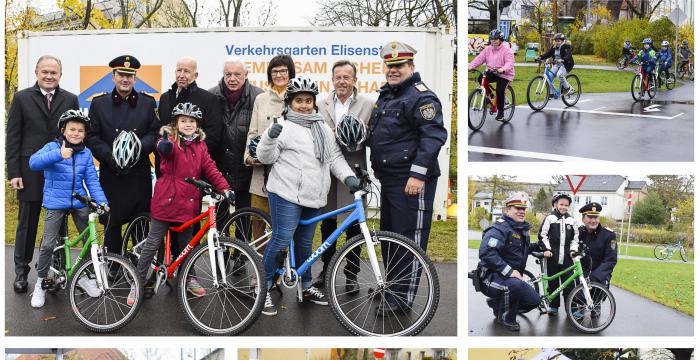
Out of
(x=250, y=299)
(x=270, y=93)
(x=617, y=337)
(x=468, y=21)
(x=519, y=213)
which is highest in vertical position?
(x=468, y=21)

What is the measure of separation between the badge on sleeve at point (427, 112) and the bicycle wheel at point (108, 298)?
6.96ft

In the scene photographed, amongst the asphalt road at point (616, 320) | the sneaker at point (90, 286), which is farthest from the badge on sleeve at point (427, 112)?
the sneaker at point (90, 286)

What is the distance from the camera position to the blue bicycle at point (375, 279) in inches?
175

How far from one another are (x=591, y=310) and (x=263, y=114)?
8.93ft

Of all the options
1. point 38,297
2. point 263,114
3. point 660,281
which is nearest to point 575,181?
point 660,281

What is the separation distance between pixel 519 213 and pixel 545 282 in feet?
1.77

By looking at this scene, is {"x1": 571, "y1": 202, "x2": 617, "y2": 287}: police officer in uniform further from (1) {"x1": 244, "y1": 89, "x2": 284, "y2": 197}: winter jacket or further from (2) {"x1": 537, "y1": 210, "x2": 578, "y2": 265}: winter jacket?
(1) {"x1": 244, "y1": 89, "x2": 284, "y2": 197}: winter jacket

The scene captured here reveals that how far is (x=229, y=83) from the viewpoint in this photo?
5.41 metres

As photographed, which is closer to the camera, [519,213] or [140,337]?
[140,337]

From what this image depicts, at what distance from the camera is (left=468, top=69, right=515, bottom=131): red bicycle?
5566 millimetres

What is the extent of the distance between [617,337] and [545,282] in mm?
622

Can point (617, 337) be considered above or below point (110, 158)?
below

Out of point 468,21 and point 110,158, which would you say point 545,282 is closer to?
point 468,21

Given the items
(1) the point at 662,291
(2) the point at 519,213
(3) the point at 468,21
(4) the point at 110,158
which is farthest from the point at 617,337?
(4) the point at 110,158
